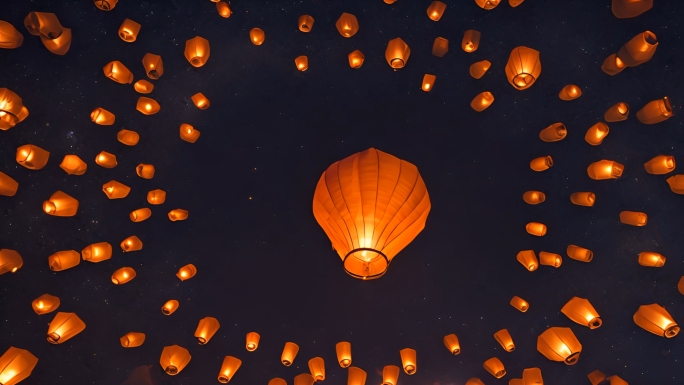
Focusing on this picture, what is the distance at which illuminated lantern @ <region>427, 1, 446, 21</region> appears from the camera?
13.0ft

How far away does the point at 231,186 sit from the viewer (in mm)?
4699

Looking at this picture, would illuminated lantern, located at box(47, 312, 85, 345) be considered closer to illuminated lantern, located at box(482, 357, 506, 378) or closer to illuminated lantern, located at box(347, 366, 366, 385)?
illuminated lantern, located at box(347, 366, 366, 385)

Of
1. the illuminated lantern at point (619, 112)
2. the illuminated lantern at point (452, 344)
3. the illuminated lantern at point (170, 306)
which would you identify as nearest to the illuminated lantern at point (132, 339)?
the illuminated lantern at point (170, 306)

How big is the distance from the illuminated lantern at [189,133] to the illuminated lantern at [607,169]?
11.7ft

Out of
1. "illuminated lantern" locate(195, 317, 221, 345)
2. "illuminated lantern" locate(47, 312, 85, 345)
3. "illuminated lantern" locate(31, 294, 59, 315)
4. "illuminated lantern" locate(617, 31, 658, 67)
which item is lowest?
"illuminated lantern" locate(195, 317, 221, 345)

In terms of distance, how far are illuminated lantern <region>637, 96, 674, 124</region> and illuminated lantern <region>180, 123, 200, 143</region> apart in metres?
3.82

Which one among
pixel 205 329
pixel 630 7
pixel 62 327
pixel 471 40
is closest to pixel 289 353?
pixel 205 329

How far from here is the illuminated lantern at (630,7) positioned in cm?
305

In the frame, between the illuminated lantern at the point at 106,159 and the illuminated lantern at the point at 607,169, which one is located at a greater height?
the illuminated lantern at the point at 607,169

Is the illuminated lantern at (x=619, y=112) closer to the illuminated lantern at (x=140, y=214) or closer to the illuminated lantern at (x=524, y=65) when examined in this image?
the illuminated lantern at (x=524, y=65)

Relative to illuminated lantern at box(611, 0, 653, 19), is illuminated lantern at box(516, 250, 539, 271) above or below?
below

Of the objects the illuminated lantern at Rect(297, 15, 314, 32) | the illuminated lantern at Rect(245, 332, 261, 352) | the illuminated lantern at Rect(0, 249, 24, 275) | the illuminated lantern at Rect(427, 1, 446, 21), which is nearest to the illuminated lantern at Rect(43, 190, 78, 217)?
the illuminated lantern at Rect(0, 249, 24, 275)

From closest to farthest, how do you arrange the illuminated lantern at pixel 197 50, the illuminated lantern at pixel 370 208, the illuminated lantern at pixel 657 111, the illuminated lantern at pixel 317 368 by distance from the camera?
the illuminated lantern at pixel 370 208, the illuminated lantern at pixel 657 111, the illuminated lantern at pixel 197 50, the illuminated lantern at pixel 317 368

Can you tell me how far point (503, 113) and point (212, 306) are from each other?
354 centimetres
